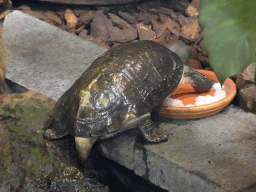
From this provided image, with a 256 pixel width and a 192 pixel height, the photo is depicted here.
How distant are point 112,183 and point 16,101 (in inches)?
44.3

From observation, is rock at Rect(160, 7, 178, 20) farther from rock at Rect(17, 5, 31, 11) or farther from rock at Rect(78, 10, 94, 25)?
rock at Rect(17, 5, 31, 11)

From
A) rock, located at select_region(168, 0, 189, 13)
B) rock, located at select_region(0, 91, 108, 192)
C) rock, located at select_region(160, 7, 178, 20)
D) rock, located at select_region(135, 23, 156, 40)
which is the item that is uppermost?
rock, located at select_region(168, 0, 189, 13)

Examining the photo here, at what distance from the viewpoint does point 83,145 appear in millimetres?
2215

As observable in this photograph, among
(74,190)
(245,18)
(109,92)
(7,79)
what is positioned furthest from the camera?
(7,79)

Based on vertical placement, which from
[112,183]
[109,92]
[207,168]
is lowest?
[112,183]

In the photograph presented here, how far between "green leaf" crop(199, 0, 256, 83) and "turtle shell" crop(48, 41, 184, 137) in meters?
1.82

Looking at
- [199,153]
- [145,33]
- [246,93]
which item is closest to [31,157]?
[199,153]

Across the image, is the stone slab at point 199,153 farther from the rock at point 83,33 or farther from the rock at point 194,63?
the rock at point 83,33

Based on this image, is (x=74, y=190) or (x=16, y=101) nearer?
(x=74, y=190)

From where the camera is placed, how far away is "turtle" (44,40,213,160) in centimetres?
210

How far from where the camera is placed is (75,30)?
4.46m

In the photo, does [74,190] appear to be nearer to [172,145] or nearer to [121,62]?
[172,145]

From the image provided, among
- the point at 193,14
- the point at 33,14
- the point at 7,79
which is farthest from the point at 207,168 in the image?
the point at 33,14

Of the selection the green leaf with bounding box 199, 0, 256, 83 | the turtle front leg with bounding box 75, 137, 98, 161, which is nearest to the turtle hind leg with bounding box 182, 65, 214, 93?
the turtle front leg with bounding box 75, 137, 98, 161
